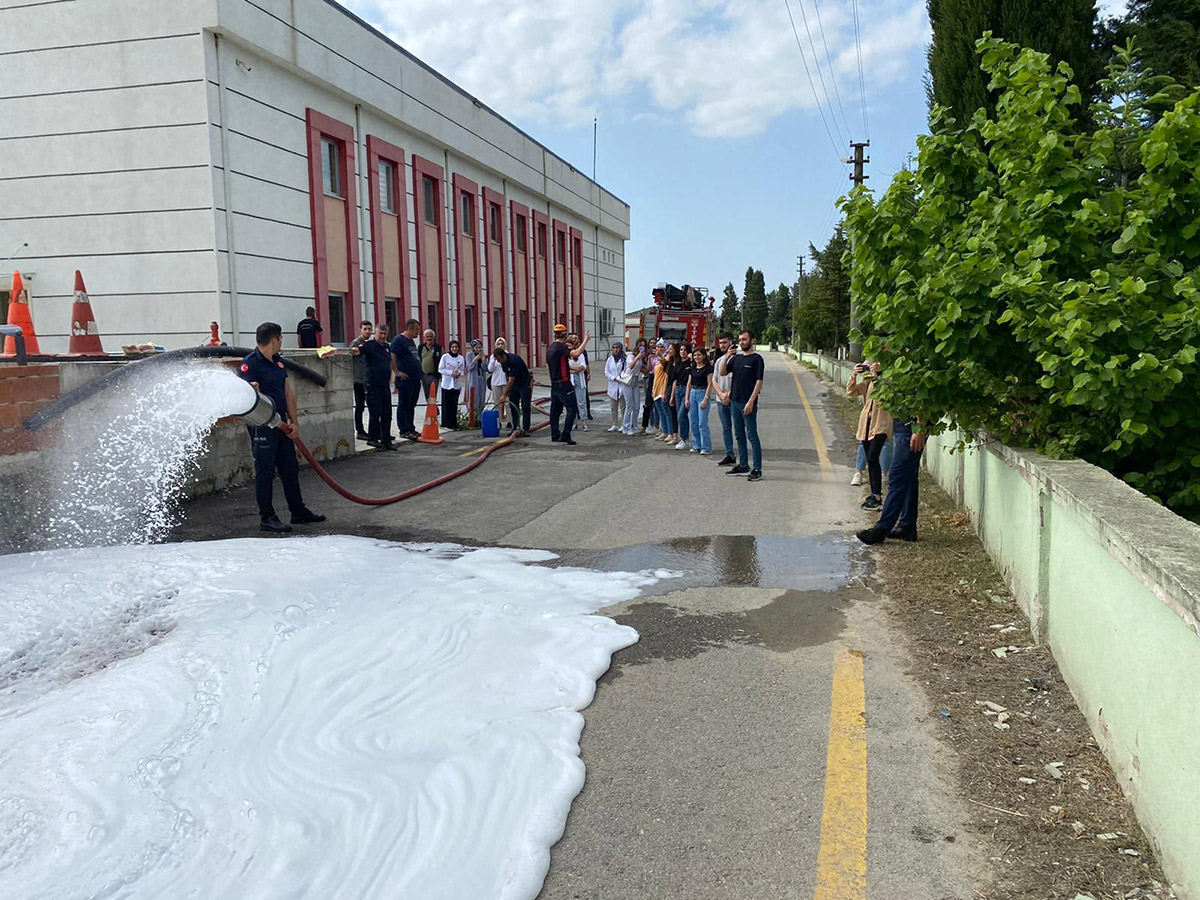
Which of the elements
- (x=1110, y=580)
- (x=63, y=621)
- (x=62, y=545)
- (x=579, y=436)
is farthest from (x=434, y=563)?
(x=579, y=436)

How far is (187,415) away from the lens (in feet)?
32.0

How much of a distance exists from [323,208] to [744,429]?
14.0 meters

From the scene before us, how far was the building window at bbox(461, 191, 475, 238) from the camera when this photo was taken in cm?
3288

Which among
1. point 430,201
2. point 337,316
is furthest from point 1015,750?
point 430,201

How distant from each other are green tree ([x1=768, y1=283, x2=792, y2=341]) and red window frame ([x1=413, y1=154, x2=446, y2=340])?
117 meters

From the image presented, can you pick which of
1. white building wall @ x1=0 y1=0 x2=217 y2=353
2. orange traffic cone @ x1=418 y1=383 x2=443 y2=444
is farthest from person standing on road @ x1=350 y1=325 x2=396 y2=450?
white building wall @ x1=0 y1=0 x2=217 y2=353

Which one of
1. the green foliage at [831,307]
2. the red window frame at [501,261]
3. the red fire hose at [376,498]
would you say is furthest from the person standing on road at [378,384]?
the green foliage at [831,307]

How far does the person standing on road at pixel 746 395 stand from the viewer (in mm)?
11578

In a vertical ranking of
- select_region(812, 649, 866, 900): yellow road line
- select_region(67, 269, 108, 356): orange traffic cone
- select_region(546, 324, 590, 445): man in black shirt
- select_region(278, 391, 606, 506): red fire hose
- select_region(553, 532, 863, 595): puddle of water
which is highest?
select_region(67, 269, 108, 356): orange traffic cone

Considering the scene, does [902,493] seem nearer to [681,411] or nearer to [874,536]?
[874,536]

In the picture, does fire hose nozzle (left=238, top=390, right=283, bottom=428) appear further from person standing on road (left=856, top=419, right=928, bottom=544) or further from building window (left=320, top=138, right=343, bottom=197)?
building window (left=320, top=138, right=343, bottom=197)

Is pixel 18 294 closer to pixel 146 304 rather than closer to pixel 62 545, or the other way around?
pixel 62 545

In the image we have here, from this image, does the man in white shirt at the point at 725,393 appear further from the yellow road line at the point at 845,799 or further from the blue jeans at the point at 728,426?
the yellow road line at the point at 845,799

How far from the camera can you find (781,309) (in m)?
157
